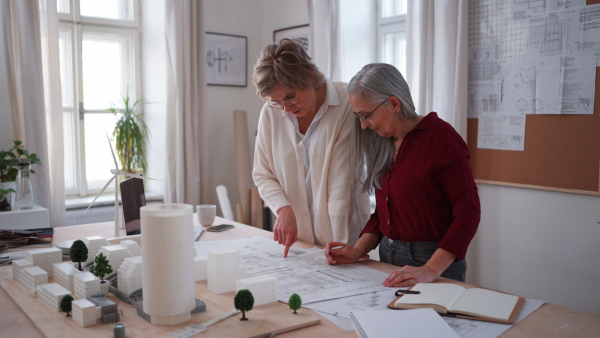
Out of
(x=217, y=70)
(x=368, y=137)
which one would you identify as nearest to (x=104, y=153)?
(x=217, y=70)

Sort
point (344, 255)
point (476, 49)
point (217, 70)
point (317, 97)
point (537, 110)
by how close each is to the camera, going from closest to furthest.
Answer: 1. point (344, 255)
2. point (317, 97)
3. point (537, 110)
4. point (476, 49)
5. point (217, 70)

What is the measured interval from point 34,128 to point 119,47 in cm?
129

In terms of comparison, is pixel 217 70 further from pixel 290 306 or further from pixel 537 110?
pixel 290 306

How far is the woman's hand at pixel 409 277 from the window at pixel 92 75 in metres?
3.61

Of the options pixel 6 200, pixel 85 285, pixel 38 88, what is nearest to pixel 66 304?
pixel 85 285

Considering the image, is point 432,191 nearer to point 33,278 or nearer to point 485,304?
point 485,304

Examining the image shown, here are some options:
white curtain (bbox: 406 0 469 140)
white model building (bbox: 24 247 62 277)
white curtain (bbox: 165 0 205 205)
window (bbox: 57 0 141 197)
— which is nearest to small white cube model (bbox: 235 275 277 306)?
white model building (bbox: 24 247 62 277)

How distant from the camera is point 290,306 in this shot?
1342 millimetres

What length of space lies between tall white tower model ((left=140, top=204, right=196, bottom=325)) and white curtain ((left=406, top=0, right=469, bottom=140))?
8.11 ft

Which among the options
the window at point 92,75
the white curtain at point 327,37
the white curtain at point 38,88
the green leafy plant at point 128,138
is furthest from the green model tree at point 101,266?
the window at point 92,75

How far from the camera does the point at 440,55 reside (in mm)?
3447

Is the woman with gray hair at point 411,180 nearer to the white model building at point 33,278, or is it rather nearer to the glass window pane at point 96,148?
the white model building at point 33,278

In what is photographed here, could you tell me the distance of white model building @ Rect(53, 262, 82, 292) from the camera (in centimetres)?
153

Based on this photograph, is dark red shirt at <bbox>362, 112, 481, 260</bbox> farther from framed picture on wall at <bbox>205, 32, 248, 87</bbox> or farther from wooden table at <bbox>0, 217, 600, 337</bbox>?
framed picture on wall at <bbox>205, 32, 248, 87</bbox>
